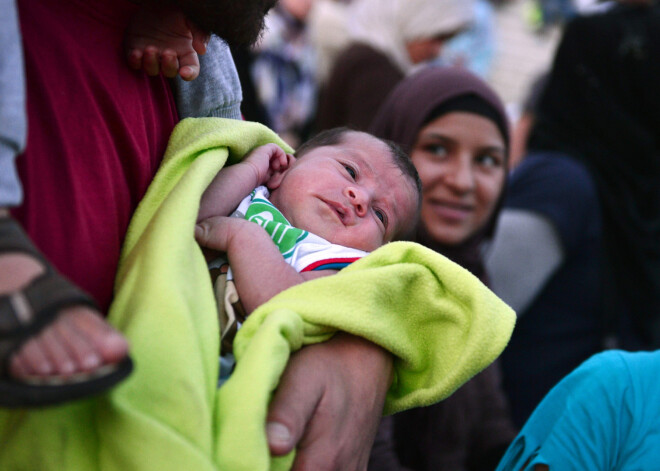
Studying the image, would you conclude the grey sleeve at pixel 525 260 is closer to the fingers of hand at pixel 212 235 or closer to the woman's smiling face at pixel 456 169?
the woman's smiling face at pixel 456 169

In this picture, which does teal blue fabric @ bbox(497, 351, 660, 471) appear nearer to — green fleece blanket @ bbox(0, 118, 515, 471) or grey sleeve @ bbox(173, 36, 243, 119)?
green fleece blanket @ bbox(0, 118, 515, 471)

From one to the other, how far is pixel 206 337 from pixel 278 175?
52cm

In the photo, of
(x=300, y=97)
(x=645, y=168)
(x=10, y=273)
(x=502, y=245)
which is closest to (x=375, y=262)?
(x=10, y=273)

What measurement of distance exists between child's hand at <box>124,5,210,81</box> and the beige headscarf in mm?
3124

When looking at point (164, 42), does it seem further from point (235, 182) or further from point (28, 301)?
point (28, 301)

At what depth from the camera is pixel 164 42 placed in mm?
1162

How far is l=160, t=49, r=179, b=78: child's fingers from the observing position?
1159 mm

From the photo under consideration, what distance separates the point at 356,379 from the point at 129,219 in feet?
1.40

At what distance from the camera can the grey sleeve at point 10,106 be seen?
2.64 feet

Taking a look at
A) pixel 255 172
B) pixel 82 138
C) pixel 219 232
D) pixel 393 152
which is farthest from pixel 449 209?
pixel 82 138

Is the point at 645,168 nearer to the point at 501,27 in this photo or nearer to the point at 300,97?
the point at 300,97

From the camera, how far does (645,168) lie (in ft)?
12.1

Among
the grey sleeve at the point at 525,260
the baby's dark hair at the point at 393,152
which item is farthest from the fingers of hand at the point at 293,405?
the grey sleeve at the point at 525,260

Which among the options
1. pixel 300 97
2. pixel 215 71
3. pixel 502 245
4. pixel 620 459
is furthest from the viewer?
pixel 300 97
